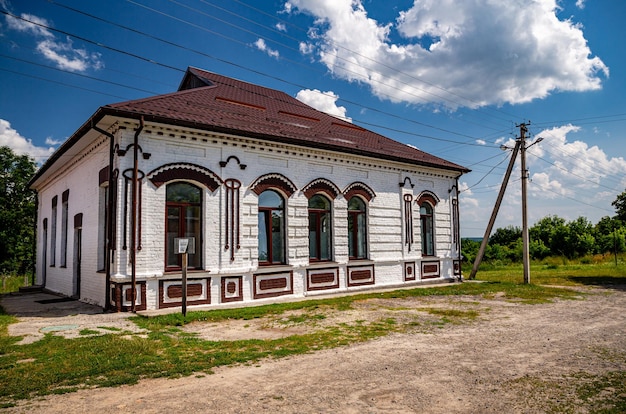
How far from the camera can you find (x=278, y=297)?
1297 cm

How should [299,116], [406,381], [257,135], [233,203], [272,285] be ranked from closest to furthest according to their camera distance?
1. [406,381]
2. [233,203]
3. [257,135]
4. [272,285]
5. [299,116]

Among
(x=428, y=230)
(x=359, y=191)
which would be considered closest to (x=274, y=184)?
(x=359, y=191)

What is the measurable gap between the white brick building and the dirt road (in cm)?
584

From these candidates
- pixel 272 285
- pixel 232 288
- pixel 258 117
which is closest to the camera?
pixel 232 288

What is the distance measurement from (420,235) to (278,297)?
291 inches

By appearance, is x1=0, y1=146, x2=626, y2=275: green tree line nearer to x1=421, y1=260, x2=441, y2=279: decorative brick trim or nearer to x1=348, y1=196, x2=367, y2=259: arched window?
x1=421, y1=260, x2=441, y2=279: decorative brick trim

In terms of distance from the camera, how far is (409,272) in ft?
55.9

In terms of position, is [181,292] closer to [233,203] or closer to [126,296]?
[126,296]

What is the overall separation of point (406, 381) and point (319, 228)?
960 centimetres

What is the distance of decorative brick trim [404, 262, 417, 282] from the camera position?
16.9m

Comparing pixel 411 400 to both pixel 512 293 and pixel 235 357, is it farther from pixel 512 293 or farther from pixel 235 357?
pixel 512 293

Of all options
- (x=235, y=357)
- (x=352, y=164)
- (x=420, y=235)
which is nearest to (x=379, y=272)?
(x=420, y=235)

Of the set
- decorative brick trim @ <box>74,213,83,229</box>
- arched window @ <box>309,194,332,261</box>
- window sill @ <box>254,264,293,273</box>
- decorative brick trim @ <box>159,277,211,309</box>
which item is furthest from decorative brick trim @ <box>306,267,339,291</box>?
decorative brick trim @ <box>74,213,83,229</box>

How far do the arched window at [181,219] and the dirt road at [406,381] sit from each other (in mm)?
6102
